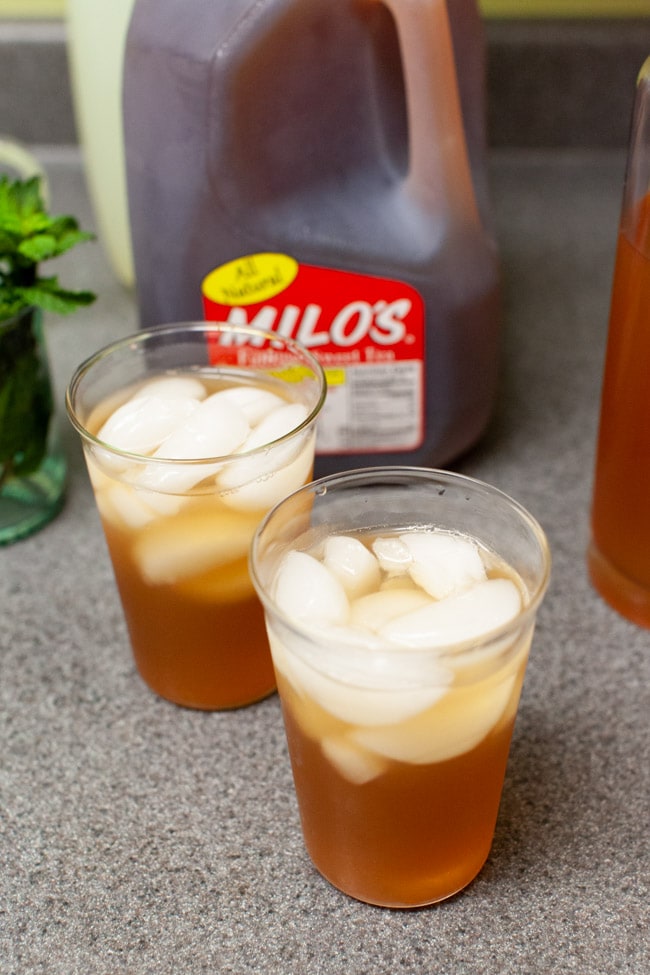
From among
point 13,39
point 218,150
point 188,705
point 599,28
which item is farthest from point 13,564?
point 599,28

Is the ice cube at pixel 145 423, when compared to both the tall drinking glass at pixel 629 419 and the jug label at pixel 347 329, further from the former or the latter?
the tall drinking glass at pixel 629 419

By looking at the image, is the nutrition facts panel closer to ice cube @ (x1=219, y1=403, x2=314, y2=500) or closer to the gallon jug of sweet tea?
the gallon jug of sweet tea

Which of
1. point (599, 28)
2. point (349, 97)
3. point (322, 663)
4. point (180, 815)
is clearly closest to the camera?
point (322, 663)

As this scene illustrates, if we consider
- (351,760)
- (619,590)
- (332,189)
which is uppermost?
(332,189)

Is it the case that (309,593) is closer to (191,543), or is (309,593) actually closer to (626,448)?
(191,543)

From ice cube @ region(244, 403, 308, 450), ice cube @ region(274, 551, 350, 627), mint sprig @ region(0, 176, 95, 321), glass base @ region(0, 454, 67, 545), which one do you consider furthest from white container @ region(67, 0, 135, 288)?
ice cube @ region(274, 551, 350, 627)

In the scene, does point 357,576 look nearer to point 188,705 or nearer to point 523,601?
point 523,601

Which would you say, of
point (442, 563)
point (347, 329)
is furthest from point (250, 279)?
point (442, 563)
